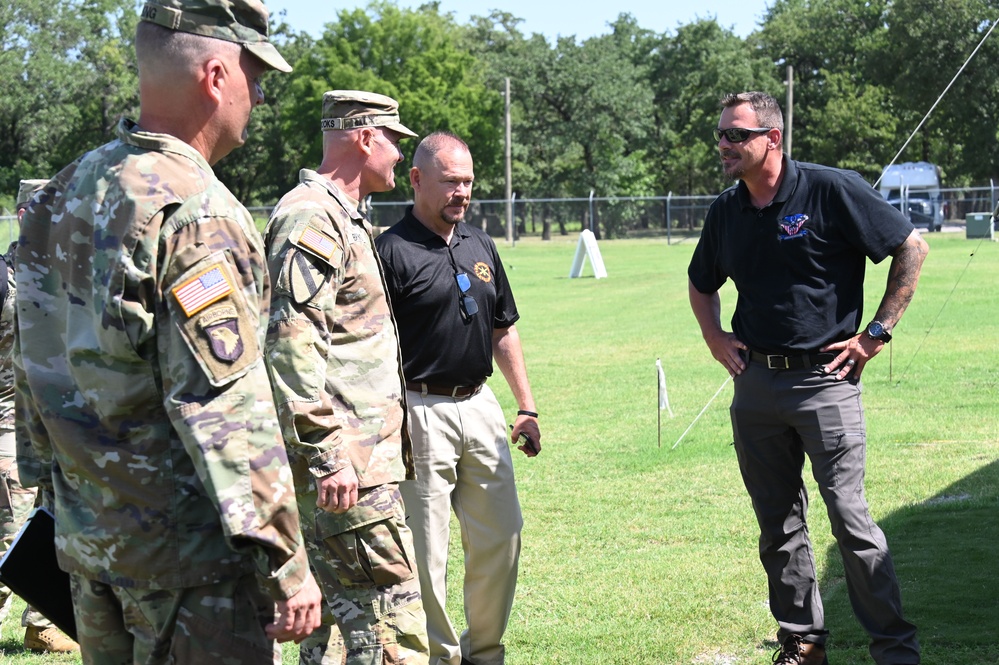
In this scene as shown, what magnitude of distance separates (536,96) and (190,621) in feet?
225

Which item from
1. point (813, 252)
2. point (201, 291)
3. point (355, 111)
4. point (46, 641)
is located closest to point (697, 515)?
point (813, 252)

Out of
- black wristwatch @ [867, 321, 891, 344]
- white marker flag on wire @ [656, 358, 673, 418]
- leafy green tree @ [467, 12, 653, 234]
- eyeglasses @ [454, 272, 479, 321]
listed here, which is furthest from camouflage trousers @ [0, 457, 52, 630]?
A: leafy green tree @ [467, 12, 653, 234]

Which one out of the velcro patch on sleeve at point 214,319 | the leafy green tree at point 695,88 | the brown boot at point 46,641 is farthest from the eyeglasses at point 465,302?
the leafy green tree at point 695,88

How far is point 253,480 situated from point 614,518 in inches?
209

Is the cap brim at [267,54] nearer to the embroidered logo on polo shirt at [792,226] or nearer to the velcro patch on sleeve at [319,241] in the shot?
the velcro patch on sleeve at [319,241]

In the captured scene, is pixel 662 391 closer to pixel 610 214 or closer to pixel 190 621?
pixel 190 621

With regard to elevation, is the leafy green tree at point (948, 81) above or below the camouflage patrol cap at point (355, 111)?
above

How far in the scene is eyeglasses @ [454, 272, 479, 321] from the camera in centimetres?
488

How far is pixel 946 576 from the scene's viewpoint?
5.99 metres

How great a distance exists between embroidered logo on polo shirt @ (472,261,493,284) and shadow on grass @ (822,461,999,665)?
7.77 feet

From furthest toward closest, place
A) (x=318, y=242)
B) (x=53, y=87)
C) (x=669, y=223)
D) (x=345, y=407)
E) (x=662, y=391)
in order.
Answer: (x=53, y=87)
(x=669, y=223)
(x=662, y=391)
(x=345, y=407)
(x=318, y=242)

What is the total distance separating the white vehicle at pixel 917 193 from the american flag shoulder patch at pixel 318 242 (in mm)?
43255

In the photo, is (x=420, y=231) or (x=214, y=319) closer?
(x=214, y=319)

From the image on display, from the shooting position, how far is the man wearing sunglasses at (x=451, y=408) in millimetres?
4801
